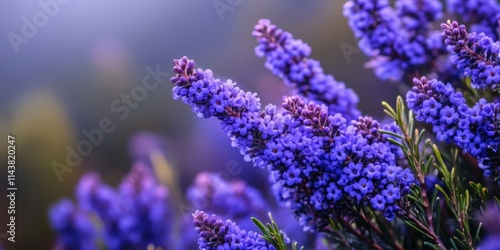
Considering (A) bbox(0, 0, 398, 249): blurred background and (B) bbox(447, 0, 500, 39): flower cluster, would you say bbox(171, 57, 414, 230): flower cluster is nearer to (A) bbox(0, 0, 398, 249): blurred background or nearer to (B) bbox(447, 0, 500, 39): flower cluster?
(B) bbox(447, 0, 500, 39): flower cluster

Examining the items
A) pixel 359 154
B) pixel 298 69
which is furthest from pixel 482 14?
pixel 359 154

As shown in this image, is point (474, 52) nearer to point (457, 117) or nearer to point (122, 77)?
point (457, 117)

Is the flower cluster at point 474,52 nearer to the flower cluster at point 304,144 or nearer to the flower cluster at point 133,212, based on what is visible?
the flower cluster at point 304,144

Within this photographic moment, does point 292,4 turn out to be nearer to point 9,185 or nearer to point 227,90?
point 9,185

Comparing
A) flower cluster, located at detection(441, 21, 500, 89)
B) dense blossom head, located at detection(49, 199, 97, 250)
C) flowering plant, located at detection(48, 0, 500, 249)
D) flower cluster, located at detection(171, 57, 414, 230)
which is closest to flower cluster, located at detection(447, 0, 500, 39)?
flowering plant, located at detection(48, 0, 500, 249)

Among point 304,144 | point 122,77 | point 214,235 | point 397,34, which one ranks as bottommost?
point 214,235
